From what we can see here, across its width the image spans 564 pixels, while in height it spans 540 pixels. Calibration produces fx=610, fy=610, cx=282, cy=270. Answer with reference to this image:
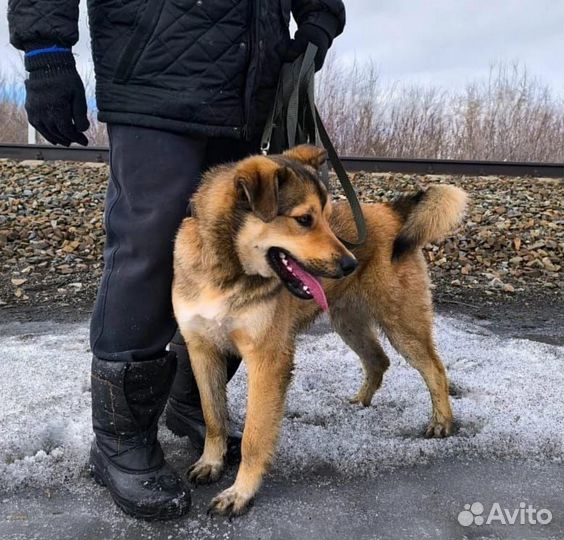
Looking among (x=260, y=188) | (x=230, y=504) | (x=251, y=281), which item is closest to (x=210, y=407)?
(x=230, y=504)

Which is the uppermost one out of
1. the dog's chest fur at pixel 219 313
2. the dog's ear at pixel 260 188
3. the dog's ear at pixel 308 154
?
the dog's ear at pixel 308 154

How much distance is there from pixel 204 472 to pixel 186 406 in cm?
43

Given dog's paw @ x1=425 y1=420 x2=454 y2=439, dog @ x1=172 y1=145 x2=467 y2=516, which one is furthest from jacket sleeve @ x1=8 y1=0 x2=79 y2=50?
dog's paw @ x1=425 y1=420 x2=454 y2=439

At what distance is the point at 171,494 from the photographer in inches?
96.0

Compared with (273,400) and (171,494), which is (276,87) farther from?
(171,494)

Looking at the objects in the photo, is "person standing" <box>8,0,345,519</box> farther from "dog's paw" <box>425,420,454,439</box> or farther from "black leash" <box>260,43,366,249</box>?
"dog's paw" <box>425,420,454,439</box>

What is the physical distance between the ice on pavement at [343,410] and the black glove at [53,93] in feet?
4.67

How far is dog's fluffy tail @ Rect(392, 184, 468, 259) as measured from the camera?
3.21m

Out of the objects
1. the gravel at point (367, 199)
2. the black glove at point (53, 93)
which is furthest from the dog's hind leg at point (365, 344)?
the gravel at point (367, 199)

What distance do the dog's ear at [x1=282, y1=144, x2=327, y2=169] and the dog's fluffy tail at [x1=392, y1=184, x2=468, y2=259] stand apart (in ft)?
2.12

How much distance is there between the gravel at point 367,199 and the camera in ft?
18.6

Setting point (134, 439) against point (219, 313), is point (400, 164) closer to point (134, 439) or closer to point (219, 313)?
point (219, 313)

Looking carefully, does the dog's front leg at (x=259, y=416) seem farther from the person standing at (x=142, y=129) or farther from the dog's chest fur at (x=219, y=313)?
the person standing at (x=142, y=129)

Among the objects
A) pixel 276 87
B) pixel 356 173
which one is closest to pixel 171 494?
pixel 276 87
